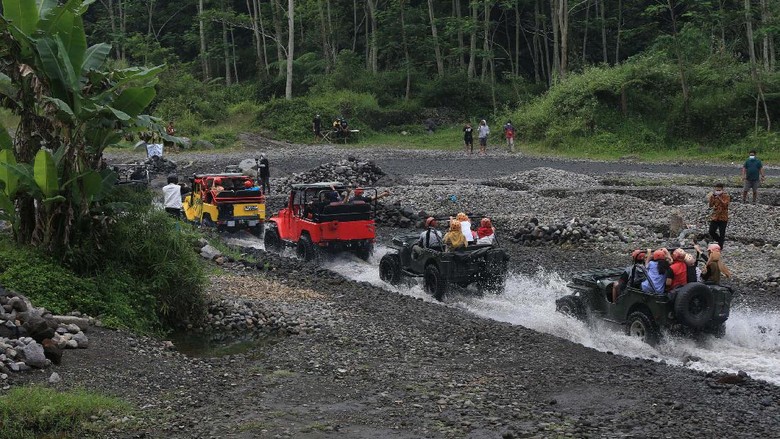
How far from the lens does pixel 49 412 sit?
384 inches

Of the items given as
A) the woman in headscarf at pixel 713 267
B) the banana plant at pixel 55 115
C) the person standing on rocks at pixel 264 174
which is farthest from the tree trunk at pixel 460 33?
the banana plant at pixel 55 115

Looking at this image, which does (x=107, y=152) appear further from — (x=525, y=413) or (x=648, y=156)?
(x=525, y=413)

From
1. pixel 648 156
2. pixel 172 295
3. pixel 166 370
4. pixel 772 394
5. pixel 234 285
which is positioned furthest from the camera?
pixel 648 156

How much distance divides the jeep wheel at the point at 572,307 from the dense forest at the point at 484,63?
94.9ft

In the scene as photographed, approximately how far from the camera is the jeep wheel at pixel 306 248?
22.1 meters

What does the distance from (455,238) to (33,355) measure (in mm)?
8910

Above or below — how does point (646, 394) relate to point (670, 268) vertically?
below

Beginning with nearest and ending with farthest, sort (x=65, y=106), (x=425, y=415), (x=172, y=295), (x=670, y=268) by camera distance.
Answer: (x=425, y=415) → (x=65, y=106) → (x=670, y=268) → (x=172, y=295)

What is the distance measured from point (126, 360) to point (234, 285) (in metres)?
5.49

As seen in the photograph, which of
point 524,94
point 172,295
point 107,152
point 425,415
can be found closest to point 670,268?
point 425,415

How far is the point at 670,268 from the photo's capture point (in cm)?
1395

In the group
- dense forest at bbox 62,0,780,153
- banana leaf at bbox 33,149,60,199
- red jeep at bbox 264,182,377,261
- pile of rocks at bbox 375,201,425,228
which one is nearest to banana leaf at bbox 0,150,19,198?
banana leaf at bbox 33,149,60,199

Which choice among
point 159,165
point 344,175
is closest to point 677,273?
point 344,175

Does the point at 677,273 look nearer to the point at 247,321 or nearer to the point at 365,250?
the point at 247,321
